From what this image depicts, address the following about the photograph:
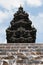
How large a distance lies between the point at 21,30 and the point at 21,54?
2445 centimetres

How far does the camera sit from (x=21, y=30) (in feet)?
105

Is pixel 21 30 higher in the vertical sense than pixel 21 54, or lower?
higher

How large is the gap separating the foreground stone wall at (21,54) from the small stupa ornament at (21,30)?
2205 cm

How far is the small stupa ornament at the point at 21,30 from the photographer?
31184 mm

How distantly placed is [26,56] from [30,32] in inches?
992

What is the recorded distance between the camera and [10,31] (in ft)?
108

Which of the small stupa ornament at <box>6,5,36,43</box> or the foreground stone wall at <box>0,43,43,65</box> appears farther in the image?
the small stupa ornament at <box>6,5,36,43</box>

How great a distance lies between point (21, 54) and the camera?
7.52 m

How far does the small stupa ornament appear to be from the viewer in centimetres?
3118

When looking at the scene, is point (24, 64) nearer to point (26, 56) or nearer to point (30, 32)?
point (26, 56)

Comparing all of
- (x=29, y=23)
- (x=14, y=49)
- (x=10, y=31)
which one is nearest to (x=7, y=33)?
(x=10, y=31)

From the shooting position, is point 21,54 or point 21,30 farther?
point 21,30

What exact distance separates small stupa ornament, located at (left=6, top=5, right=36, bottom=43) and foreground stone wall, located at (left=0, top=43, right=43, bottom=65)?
2205cm

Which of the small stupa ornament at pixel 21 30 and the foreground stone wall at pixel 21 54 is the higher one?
the small stupa ornament at pixel 21 30
